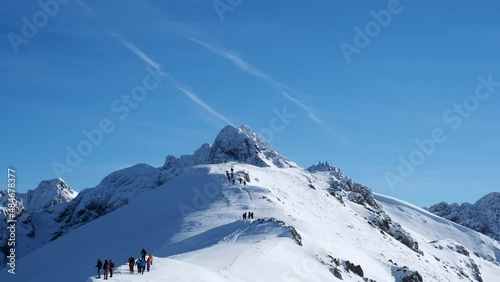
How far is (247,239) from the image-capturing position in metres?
54.4

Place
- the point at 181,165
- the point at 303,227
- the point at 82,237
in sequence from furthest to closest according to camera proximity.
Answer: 1. the point at 181,165
2. the point at 82,237
3. the point at 303,227

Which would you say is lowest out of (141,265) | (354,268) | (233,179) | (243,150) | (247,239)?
(141,265)

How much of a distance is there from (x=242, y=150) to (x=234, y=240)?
95714 mm

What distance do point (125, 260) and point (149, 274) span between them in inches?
981

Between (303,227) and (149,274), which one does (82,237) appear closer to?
(303,227)

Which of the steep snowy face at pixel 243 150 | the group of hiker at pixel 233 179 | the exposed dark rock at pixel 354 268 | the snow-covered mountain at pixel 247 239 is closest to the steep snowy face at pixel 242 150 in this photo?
the steep snowy face at pixel 243 150

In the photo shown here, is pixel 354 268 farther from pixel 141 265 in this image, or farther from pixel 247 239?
pixel 141 265

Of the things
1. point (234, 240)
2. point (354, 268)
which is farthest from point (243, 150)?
point (234, 240)

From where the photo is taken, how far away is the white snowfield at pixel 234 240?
44.8 metres

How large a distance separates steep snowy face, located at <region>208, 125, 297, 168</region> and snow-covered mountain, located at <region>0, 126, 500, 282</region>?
1099 inches

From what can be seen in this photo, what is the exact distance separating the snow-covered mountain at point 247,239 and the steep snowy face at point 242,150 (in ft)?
91.6

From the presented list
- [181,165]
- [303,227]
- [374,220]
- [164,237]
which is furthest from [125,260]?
[181,165]

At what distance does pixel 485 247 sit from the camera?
16762 centimetres

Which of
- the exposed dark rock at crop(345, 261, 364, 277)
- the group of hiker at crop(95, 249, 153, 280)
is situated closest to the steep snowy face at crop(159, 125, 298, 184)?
the exposed dark rock at crop(345, 261, 364, 277)
